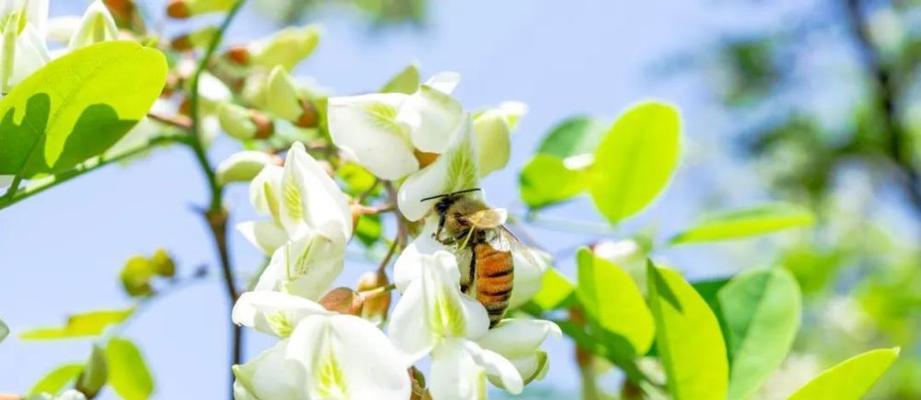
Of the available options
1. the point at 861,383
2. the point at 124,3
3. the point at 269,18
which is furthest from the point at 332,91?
the point at 269,18

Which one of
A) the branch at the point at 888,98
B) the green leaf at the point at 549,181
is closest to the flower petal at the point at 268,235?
the green leaf at the point at 549,181

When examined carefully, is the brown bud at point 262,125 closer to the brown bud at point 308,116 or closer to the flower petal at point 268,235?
the brown bud at point 308,116

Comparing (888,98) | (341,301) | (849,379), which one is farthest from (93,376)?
(888,98)

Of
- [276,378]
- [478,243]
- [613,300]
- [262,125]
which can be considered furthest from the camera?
[262,125]

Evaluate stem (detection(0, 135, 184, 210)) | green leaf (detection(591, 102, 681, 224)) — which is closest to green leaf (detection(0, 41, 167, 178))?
stem (detection(0, 135, 184, 210))

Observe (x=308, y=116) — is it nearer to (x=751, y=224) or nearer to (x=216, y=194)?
(x=216, y=194)

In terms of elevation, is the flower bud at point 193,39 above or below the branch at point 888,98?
above
